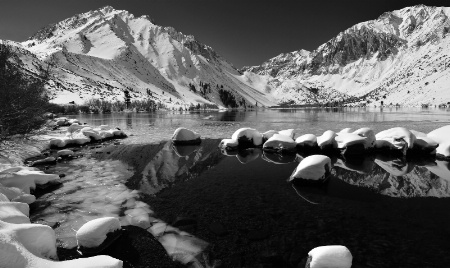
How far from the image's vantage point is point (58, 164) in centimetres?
2567

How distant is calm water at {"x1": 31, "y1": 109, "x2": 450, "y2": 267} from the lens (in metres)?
11.1

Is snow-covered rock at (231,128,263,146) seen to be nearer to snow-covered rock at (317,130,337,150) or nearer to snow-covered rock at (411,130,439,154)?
snow-covered rock at (317,130,337,150)

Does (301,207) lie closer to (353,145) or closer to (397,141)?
(353,145)

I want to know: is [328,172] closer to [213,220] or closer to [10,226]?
[213,220]

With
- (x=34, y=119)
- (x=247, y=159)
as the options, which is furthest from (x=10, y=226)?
(x=247, y=159)

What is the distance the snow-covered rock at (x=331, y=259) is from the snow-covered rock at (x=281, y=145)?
2132 cm

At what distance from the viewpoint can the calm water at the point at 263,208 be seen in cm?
1111

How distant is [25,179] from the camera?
57.5 feet

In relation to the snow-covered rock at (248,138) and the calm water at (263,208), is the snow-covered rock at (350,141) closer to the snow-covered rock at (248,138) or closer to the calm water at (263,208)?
the calm water at (263,208)

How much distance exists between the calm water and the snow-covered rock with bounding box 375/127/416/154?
365 cm

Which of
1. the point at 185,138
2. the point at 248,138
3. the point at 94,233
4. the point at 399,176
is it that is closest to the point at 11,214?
the point at 94,233

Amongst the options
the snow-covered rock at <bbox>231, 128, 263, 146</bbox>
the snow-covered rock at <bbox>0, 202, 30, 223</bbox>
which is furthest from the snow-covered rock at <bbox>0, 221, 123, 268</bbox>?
the snow-covered rock at <bbox>231, 128, 263, 146</bbox>

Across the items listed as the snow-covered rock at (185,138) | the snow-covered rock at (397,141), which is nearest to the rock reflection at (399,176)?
the snow-covered rock at (397,141)

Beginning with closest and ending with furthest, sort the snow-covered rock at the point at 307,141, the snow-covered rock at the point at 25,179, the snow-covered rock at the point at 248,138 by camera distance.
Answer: the snow-covered rock at the point at 25,179, the snow-covered rock at the point at 307,141, the snow-covered rock at the point at 248,138
